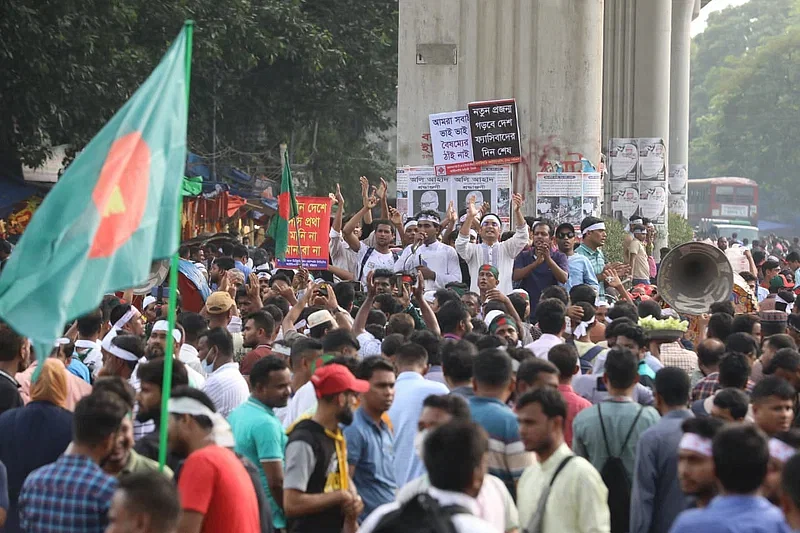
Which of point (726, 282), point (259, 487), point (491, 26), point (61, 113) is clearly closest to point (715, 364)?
point (259, 487)

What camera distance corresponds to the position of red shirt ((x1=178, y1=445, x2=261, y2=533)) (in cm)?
579

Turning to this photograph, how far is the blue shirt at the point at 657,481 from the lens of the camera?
695cm

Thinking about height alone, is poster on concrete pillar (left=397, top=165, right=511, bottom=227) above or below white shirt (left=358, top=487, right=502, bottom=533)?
above

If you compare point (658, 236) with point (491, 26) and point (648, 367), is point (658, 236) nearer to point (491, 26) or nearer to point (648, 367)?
point (491, 26)

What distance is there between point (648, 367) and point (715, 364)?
457 millimetres

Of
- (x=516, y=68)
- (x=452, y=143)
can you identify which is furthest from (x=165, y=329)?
(x=516, y=68)

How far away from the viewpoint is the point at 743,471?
5.17m

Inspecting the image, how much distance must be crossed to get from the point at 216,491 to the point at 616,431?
2.34 m

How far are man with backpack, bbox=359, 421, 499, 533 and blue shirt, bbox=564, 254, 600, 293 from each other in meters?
9.13

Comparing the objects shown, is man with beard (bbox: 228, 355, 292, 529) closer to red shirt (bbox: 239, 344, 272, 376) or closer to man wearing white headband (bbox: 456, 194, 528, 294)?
red shirt (bbox: 239, 344, 272, 376)

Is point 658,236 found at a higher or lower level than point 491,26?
lower

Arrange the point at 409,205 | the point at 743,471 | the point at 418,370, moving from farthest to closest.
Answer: the point at 409,205, the point at 418,370, the point at 743,471

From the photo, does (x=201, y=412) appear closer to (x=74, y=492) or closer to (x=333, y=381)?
(x=74, y=492)

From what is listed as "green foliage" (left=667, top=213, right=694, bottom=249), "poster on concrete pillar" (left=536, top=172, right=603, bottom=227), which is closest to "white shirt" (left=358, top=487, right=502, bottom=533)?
"poster on concrete pillar" (left=536, top=172, right=603, bottom=227)
